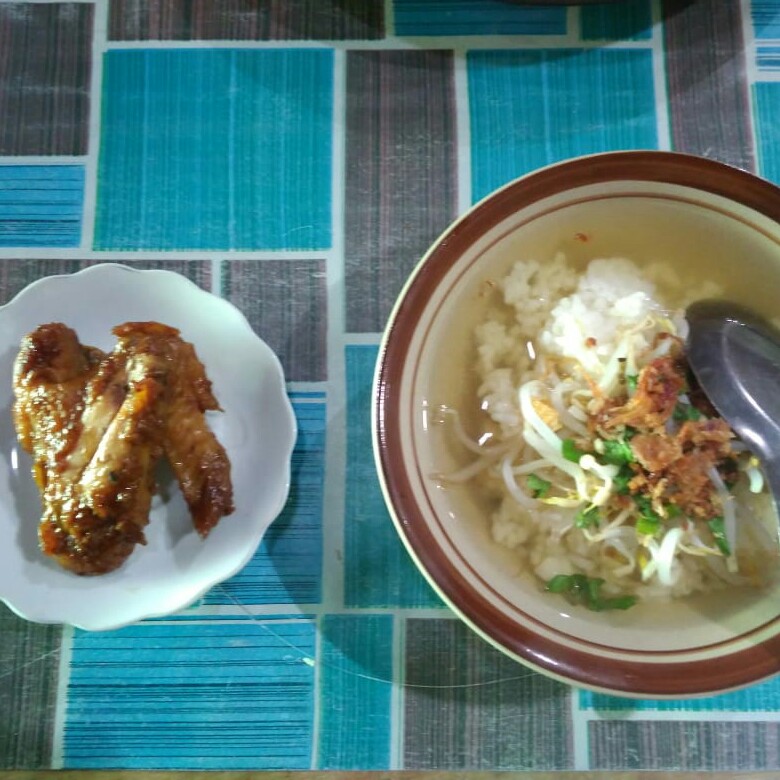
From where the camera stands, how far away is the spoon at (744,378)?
87 cm

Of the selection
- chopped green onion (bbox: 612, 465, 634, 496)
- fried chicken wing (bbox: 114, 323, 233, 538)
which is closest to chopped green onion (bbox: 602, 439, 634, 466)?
chopped green onion (bbox: 612, 465, 634, 496)

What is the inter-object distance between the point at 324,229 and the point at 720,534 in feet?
2.01

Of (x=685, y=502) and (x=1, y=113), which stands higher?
(x=1, y=113)

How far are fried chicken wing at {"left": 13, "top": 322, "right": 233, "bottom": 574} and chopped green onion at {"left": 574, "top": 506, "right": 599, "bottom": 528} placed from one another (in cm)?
41

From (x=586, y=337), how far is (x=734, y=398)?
0.18 metres

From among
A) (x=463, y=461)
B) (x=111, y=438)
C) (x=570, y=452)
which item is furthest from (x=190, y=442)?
(x=570, y=452)

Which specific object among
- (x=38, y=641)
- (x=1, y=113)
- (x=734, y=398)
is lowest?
(x=38, y=641)

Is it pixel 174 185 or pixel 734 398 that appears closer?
pixel 734 398

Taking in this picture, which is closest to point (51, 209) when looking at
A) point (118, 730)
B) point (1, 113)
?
point (1, 113)

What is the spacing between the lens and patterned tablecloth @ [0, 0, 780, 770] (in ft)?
3.12

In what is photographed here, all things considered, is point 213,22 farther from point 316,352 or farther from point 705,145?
point 705,145

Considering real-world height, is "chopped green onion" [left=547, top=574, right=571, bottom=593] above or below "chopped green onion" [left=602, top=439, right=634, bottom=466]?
below

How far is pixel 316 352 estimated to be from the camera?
3.26ft

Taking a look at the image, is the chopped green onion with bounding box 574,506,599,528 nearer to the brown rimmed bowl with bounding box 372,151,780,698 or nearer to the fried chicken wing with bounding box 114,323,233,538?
the brown rimmed bowl with bounding box 372,151,780,698
